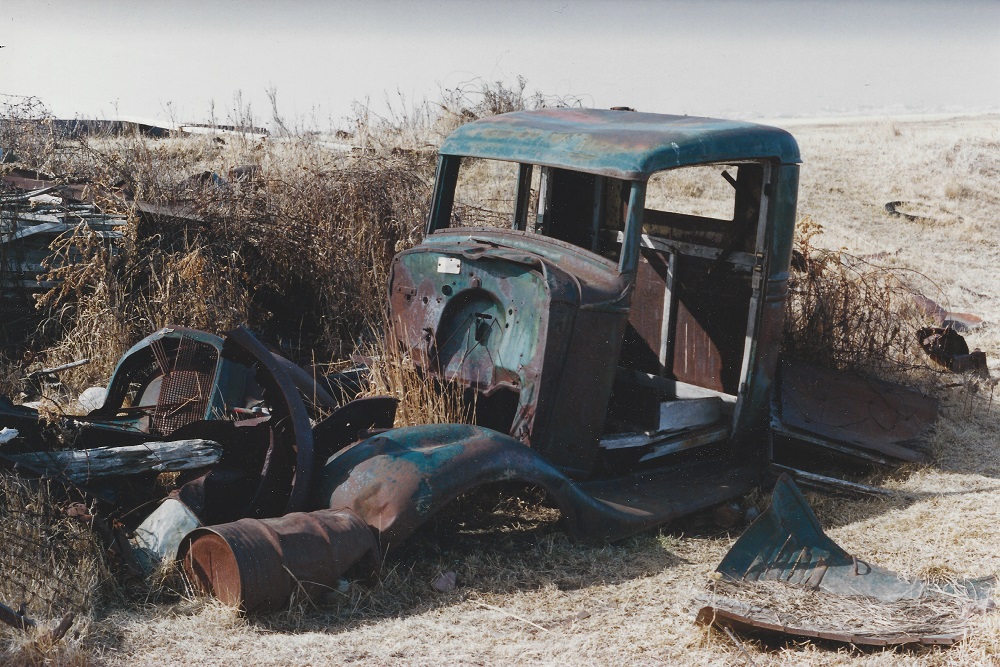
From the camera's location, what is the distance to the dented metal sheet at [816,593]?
338cm

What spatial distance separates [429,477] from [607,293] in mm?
1262

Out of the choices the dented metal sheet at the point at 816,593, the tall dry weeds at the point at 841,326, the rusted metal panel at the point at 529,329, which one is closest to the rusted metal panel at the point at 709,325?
the rusted metal panel at the point at 529,329

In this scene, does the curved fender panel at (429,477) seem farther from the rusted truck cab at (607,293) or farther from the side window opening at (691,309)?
the side window opening at (691,309)

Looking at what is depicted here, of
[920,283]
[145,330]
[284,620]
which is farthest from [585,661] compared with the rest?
[920,283]

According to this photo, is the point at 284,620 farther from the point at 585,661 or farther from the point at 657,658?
the point at 657,658

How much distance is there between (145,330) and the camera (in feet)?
21.5

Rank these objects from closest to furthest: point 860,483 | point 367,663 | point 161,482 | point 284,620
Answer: point 367,663 < point 284,620 < point 161,482 < point 860,483

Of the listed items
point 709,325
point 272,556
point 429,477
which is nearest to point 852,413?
point 709,325

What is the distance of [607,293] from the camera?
14.3 ft

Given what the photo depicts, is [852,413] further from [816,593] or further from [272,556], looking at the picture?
[272,556]

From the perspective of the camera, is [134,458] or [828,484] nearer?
[134,458]

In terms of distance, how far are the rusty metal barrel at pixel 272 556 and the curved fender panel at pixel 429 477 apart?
14 cm

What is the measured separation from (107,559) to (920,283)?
872 centimetres

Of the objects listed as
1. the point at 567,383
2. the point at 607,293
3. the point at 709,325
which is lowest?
the point at 567,383
